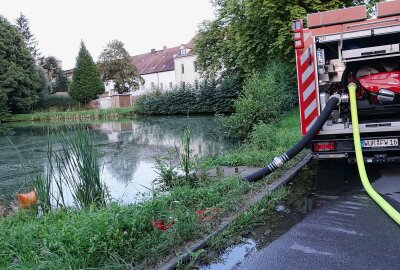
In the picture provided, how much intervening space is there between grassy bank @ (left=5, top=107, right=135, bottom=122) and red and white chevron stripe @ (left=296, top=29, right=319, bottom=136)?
123 ft

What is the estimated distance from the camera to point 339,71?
7148 mm

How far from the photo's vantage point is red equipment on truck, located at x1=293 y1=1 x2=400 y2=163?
6363 millimetres

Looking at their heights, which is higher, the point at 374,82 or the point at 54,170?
the point at 374,82

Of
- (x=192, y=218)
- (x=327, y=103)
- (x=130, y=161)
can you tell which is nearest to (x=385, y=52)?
(x=327, y=103)

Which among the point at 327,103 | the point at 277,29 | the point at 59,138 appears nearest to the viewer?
the point at 59,138

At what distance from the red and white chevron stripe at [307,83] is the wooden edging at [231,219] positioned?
84 cm

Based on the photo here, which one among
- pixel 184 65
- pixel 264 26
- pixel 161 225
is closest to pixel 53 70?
pixel 184 65

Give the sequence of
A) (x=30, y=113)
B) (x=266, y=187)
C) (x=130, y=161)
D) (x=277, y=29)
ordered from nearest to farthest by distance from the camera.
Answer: (x=266, y=187)
(x=130, y=161)
(x=277, y=29)
(x=30, y=113)

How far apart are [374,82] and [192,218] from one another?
13.6 ft

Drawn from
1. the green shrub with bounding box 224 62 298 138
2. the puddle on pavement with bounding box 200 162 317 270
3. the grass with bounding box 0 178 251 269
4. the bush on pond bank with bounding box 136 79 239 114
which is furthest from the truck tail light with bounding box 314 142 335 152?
the bush on pond bank with bounding box 136 79 239 114

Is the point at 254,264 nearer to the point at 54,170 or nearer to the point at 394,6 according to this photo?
the point at 54,170

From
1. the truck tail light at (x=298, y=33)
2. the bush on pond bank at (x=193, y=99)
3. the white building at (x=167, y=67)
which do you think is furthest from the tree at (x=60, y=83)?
the truck tail light at (x=298, y=33)

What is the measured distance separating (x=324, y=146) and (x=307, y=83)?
1135 millimetres

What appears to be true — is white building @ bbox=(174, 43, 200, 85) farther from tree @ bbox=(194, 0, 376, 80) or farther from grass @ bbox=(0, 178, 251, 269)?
grass @ bbox=(0, 178, 251, 269)
